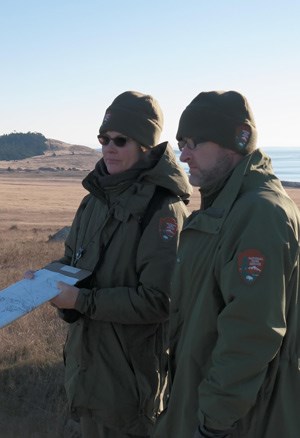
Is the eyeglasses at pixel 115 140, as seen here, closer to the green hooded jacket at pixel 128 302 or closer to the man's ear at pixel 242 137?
the green hooded jacket at pixel 128 302

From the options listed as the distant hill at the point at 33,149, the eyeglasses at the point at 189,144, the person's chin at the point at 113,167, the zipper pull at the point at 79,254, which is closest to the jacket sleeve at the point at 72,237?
the zipper pull at the point at 79,254

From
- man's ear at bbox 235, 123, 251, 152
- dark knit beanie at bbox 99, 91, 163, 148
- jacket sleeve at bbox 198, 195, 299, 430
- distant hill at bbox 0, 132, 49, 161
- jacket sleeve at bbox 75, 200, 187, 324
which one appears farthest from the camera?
distant hill at bbox 0, 132, 49, 161

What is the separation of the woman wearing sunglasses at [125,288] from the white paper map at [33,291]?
0.20 ft

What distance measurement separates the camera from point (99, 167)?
3.22 meters

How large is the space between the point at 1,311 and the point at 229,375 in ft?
3.85

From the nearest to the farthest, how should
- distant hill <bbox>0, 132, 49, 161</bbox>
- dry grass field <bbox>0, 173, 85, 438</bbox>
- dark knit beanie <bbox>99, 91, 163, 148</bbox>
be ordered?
dark knit beanie <bbox>99, 91, 163, 148</bbox> → dry grass field <bbox>0, 173, 85, 438</bbox> → distant hill <bbox>0, 132, 49, 161</bbox>

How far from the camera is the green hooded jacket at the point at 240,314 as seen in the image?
1980mm

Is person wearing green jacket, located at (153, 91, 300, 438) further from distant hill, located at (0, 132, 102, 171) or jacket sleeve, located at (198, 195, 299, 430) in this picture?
distant hill, located at (0, 132, 102, 171)

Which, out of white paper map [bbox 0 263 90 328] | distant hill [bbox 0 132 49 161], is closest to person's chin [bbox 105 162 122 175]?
white paper map [bbox 0 263 90 328]

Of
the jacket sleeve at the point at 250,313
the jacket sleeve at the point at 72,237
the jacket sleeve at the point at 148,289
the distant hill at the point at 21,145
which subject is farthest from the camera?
the distant hill at the point at 21,145

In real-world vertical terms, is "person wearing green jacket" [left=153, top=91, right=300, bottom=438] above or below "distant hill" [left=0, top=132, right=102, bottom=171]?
above

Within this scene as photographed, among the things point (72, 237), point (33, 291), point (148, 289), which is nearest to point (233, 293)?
point (148, 289)

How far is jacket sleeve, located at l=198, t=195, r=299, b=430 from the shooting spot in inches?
77.7

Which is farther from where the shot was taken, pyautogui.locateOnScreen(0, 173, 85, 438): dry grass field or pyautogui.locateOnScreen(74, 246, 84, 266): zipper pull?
pyautogui.locateOnScreen(0, 173, 85, 438): dry grass field
